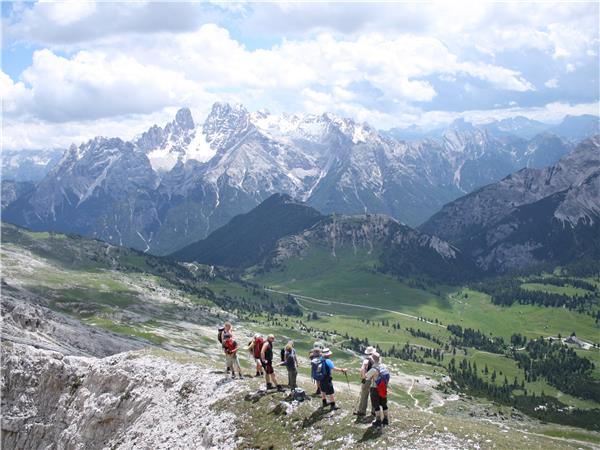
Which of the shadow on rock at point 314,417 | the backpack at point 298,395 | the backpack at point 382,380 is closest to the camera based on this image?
the backpack at point 382,380

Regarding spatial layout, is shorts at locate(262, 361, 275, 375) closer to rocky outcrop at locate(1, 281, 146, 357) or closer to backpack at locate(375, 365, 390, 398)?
backpack at locate(375, 365, 390, 398)

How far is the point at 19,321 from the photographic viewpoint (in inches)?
3821

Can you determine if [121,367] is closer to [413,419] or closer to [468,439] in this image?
[413,419]

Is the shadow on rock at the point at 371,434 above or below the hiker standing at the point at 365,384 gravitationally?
below

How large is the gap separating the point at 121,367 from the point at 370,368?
33.2 m

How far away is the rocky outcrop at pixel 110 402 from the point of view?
174 feet

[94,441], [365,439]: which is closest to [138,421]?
[94,441]

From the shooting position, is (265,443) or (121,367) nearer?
(265,443)

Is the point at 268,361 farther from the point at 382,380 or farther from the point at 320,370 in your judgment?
the point at 382,380

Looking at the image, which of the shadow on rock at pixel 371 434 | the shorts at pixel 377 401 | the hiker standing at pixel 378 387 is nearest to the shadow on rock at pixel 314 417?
the shadow on rock at pixel 371 434

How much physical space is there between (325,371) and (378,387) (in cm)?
578

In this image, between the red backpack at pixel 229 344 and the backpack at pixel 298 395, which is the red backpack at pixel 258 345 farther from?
the backpack at pixel 298 395

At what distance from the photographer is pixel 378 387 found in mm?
42062

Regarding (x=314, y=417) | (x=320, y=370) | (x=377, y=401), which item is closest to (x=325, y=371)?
(x=320, y=370)
